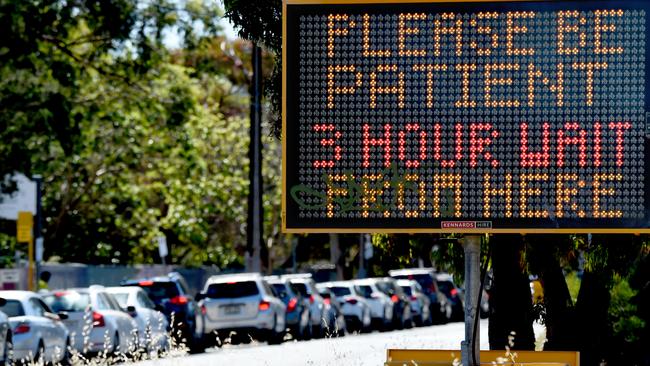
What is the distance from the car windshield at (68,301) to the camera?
26.8m

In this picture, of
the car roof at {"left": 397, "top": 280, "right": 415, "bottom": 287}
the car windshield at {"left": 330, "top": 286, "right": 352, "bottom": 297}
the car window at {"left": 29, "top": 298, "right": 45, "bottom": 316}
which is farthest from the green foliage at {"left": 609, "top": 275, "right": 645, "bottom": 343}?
the car roof at {"left": 397, "top": 280, "right": 415, "bottom": 287}

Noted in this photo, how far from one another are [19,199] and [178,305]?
6.57m

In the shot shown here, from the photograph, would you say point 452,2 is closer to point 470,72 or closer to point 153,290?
point 470,72

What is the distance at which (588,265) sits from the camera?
1591cm

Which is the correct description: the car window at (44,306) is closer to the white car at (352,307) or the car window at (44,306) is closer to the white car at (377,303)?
the white car at (352,307)

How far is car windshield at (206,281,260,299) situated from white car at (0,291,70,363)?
7.42 meters

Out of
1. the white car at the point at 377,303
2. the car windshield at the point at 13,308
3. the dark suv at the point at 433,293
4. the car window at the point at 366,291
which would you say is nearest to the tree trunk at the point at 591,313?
the car windshield at the point at 13,308

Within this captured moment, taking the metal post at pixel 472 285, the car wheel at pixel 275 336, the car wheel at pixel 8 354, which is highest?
the metal post at pixel 472 285

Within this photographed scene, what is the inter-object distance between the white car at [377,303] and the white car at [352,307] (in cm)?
79

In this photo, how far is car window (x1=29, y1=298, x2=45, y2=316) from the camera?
24.4 m

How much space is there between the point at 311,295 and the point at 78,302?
10.5 meters

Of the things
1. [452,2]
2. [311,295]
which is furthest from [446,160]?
[311,295]

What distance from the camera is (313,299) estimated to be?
3672 centimetres

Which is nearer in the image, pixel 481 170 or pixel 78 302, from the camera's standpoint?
pixel 481 170
